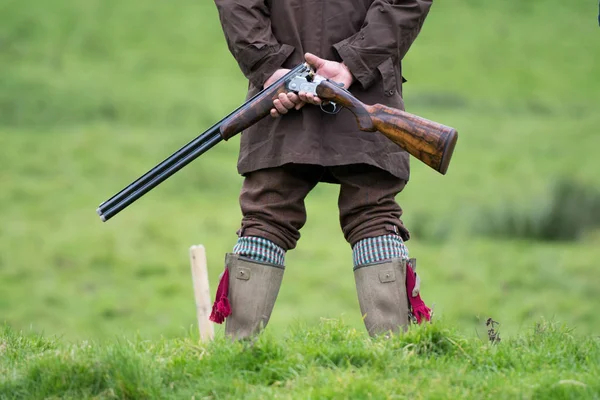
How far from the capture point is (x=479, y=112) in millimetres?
35188

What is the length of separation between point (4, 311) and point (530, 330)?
19.6 metres

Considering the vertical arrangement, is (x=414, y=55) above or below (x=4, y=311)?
above

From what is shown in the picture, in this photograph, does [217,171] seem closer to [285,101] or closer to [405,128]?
[285,101]

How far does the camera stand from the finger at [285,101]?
209 inches

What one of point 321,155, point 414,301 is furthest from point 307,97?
point 414,301

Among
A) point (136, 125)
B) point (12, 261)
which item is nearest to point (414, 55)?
point (136, 125)

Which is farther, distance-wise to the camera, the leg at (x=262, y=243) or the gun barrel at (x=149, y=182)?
the gun barrel at (x=149, y=182)

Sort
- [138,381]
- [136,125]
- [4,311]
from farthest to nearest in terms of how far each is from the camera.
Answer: [136,125]
[4,311]
[138,381]

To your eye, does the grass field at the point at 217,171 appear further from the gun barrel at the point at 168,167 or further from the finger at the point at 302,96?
the finger at the point at 302,96

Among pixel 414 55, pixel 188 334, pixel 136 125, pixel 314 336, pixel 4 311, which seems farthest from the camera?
pixel 414 55

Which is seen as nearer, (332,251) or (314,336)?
(314,336)

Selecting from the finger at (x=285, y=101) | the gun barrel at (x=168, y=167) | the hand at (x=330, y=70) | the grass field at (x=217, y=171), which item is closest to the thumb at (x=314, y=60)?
the hand at (x=330, y=70)

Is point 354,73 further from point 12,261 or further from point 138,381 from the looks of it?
point 12,261

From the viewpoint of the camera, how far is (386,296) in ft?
17.4
